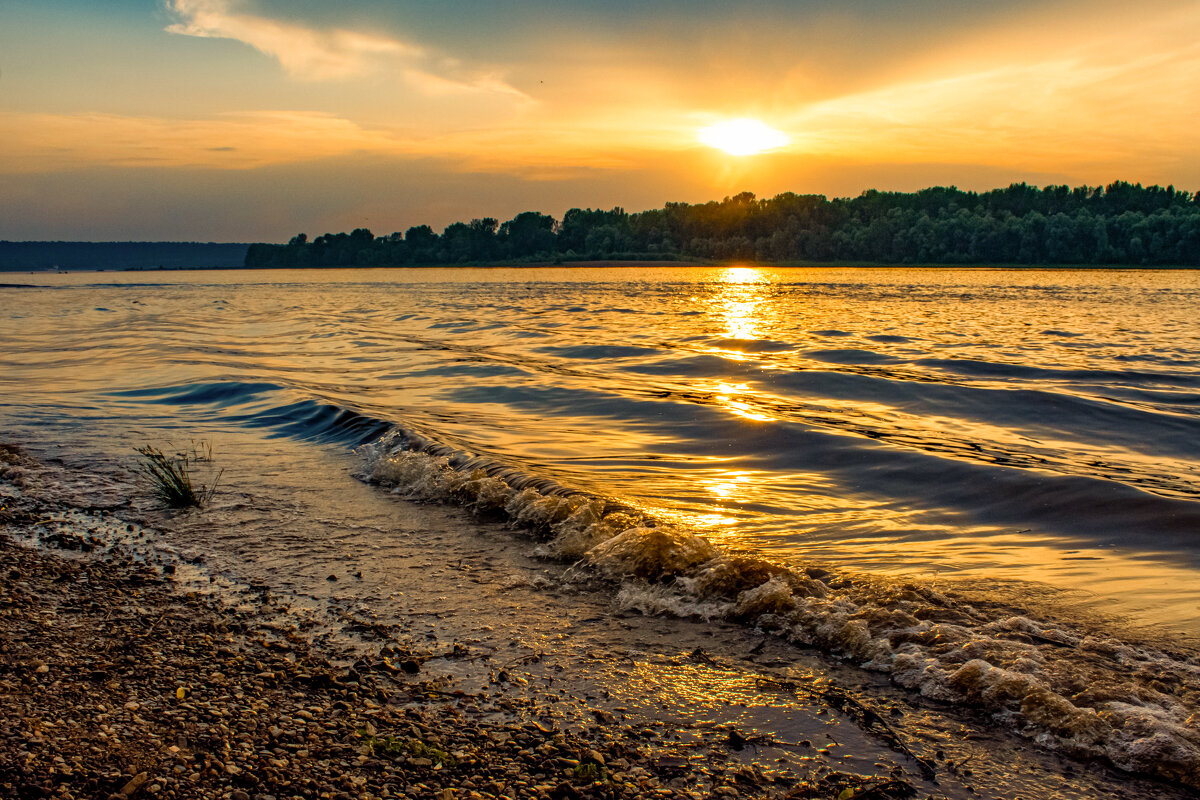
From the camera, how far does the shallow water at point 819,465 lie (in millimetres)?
5469

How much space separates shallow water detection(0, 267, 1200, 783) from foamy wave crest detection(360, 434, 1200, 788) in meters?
0.02

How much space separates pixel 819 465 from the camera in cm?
1140

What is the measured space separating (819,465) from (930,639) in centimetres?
614

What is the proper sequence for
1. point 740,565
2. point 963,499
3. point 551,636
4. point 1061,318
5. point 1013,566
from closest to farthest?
1. point 551,636
2. point 740,565
3. point 1013,566
4. point 963,499
5. point 1061,318

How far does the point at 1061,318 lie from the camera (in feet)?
124

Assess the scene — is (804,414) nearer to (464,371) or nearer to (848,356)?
(848,356)

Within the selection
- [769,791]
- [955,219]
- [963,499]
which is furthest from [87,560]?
[955,219]

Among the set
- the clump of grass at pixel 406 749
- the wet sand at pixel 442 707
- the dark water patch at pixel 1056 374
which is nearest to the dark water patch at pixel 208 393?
the wet sand at pixel 442 707

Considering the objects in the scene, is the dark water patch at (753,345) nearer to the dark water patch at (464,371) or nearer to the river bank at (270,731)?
the dark water patch at (464,371)

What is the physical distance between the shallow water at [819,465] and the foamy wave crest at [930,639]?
0.8 inches

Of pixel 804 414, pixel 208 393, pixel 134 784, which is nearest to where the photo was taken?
pixel 134 784

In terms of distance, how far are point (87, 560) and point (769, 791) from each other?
5743 millimetres

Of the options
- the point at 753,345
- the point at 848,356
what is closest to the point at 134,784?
the point at 848,356

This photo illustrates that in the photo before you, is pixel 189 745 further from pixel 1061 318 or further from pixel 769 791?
pixel 1061 318
